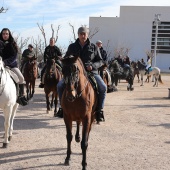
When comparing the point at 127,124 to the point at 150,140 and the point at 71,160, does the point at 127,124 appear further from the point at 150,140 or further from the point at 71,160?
the point at 71,160

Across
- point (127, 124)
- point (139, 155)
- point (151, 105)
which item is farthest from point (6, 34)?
point (151, 105)

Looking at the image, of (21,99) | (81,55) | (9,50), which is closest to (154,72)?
(21,99)

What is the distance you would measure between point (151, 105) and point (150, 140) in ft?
22.5

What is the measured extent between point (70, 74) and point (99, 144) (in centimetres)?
298

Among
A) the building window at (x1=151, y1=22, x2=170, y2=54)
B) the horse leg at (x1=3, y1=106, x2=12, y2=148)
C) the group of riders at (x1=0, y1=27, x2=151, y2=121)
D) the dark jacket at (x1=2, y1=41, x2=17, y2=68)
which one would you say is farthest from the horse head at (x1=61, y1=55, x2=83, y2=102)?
the building window at (x1=151, y1=22, x2=170, y2=54)

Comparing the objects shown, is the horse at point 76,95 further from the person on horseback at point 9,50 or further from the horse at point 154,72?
the horse at point 154,72

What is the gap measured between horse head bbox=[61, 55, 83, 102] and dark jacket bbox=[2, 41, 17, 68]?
8.33 ft

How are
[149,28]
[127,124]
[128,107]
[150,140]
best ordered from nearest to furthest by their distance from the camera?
[150,140], [127,124], [128,107], [149,28]

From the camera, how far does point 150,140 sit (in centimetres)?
799

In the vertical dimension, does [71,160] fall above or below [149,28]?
below

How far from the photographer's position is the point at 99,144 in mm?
7449

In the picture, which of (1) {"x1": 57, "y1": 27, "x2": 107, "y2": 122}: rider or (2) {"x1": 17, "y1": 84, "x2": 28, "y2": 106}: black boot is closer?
(1) {"x1": 57, "y1": 27, "x2": 107, "y2": 122}: rider

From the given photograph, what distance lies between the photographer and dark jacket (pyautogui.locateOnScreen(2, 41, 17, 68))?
7133 millimetres

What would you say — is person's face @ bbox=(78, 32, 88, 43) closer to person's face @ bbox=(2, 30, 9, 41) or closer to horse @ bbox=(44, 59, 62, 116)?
person's face @ bbox=(2, 30, 9, 41)
